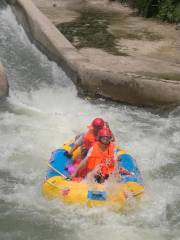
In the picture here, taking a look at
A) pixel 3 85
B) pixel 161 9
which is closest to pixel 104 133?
pixel 3 85

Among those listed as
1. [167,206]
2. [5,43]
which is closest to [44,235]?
[167,206]

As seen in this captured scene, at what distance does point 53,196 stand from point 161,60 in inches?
202

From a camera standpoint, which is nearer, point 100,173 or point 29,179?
point 100,173

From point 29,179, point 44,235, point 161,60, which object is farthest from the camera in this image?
point 161,60

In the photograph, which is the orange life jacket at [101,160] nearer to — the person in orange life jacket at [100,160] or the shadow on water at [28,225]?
the person in orange life jacket at [100,160]

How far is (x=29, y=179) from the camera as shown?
7332mm

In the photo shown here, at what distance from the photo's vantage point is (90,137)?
23.0ft

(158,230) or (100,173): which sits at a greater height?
(100,173)

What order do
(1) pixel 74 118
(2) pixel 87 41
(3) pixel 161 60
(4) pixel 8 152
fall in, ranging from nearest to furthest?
1. (4) pixel 8 152
2. (1) pixel 74 118
3. (3) pixel 161 60
4. (2) pixel 87 41

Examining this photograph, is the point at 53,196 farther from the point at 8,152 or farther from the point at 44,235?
the point at 8,152

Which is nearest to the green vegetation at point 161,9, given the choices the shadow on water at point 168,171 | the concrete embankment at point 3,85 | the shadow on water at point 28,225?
the concrete embankment at point 3,85

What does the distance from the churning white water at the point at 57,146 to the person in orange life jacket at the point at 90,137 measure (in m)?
0.77

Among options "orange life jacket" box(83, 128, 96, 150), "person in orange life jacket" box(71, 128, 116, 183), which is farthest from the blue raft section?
"orange life jacket" box(83, 128, 96, 150)

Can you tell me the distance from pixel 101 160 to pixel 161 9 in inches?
324
